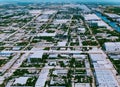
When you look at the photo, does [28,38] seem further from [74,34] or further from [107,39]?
[107,39]

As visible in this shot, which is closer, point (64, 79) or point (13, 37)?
point (64, 79)

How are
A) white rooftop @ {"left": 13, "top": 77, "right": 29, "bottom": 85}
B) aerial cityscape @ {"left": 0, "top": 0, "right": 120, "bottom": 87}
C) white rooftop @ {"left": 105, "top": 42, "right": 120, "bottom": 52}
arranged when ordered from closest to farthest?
white rooftop @ {"left": 13, "top": 77, "right": 29, "bottom": 85}, aerial cityscape @ {"left": 0, "top": 0, "right": 120, "bottom": 87}, white rooftop @ {"left": 105, "top": 42, "right": 120, "bottom": 52}

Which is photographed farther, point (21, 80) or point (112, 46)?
point (112, 46)

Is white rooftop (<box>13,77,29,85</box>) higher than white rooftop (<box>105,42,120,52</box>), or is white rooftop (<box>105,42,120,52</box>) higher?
white rooftop (<box>105,42,120,52</box>)

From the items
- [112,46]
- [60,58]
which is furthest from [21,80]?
[112,46]

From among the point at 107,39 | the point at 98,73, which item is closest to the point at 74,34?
the point at 107,39

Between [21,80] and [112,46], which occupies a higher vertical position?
[112,46]

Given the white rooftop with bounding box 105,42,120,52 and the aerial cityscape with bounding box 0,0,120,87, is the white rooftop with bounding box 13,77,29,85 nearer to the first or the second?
the aerial cityscape with bounding box 0,0,120,87

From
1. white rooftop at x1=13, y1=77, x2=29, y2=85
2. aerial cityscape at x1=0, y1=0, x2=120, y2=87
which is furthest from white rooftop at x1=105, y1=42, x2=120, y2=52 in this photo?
white rooftop at x1=13, y1=77, x2=29, y2=85

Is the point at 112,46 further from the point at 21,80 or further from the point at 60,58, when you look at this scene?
the point at 21,80

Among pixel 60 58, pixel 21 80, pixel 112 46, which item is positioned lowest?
pixel 60 58

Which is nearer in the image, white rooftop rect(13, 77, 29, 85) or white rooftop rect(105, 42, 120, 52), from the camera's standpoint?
white rooftop rect(13, 77, 29, 85)
